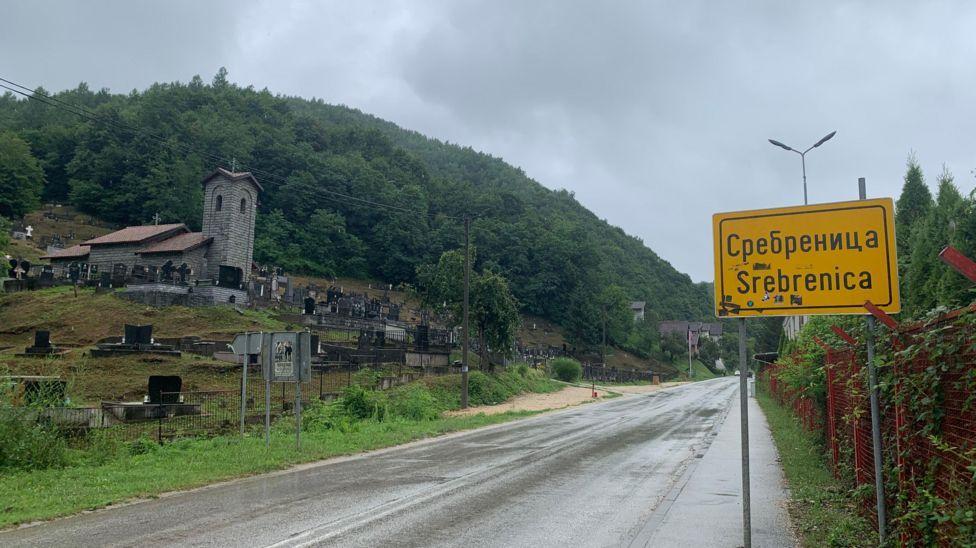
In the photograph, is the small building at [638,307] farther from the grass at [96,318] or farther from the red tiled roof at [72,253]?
the grass at [96,318]

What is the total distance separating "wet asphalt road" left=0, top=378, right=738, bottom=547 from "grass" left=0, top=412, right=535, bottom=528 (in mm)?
533

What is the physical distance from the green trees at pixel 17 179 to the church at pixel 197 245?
119 ft

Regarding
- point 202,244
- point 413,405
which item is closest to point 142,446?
point 413,405

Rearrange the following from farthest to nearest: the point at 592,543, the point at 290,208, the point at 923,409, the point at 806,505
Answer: the point at 290,208 < the point at 806,505 < the point at 592,543 < the point at 923,409

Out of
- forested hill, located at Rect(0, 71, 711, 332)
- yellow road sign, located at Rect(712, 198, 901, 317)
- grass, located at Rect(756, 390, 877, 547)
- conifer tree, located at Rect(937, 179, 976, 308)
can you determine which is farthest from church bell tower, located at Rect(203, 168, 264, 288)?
yellow road sign, located at Rect(712, 198, 901, 317)

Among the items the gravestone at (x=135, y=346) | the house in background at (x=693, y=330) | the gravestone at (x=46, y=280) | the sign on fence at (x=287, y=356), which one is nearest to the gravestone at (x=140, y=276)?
the gravestone at (x=46, y=280)

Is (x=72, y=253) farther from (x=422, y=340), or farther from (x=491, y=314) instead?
(x=491, y=314)

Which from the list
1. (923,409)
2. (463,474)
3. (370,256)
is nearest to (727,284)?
(923,409)

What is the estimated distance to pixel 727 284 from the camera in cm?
591

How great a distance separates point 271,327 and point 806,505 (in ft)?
100

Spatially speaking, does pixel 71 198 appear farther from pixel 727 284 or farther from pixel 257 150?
pixel 727 284

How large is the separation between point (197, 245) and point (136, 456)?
3895cm

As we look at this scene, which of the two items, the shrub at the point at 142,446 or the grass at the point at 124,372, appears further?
the grass at the point at 124,372

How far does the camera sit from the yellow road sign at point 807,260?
5.36m
